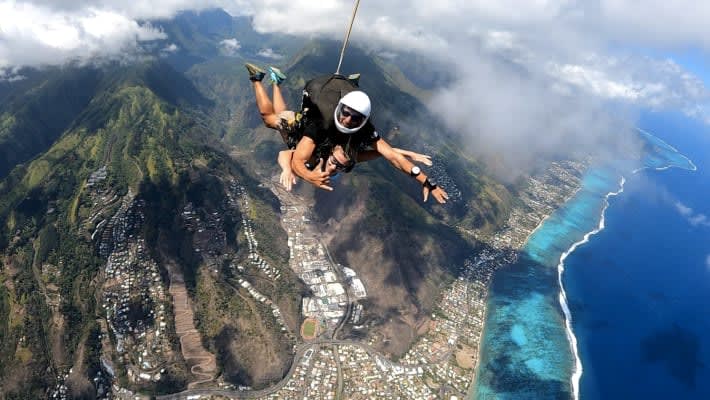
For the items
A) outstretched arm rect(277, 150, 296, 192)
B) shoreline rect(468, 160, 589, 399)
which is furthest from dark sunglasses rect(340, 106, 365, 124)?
shoreline rect(468, 160, 589, 399)

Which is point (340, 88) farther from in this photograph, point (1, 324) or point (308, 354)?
point (1, 324)

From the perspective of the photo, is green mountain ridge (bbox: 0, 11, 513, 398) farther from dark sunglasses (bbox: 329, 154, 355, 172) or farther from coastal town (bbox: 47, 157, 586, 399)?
dark sunglasses (bbox: 329, 154, 355, 172)

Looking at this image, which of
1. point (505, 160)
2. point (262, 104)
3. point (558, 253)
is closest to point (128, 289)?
Result: point (262, 104)

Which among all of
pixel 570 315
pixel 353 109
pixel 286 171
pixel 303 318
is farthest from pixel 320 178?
pixel 570 315

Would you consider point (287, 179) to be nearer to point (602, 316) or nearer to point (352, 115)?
point (352, 115)

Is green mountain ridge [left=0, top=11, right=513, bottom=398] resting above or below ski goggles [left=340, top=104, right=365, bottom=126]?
below

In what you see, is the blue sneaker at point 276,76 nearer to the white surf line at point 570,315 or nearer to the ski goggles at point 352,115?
the ski goggles at point 352,115

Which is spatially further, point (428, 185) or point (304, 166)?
point (428, 185)
